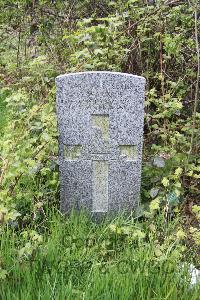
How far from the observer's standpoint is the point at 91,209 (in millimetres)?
3217

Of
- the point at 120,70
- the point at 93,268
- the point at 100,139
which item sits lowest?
the point at 93,268

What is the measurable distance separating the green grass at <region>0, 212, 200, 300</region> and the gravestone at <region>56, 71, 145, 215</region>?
468 mm

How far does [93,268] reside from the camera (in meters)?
2.37

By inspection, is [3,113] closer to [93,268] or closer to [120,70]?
[120,70]

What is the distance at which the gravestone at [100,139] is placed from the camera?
2.97 m

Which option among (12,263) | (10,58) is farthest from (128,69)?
(10,58)

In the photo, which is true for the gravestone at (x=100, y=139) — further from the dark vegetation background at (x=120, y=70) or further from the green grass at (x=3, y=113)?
the green grass at (x=3, y=113)

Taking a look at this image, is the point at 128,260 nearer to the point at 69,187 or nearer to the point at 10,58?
the point at 69,187

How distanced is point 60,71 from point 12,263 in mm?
2608

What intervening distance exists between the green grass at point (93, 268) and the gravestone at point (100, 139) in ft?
1.54

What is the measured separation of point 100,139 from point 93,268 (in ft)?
3.12

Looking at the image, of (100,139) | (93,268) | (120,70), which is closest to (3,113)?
(120,70)

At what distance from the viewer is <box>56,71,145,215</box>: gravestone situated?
117 inches

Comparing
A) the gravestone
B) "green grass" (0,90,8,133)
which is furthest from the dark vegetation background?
the gravestone
